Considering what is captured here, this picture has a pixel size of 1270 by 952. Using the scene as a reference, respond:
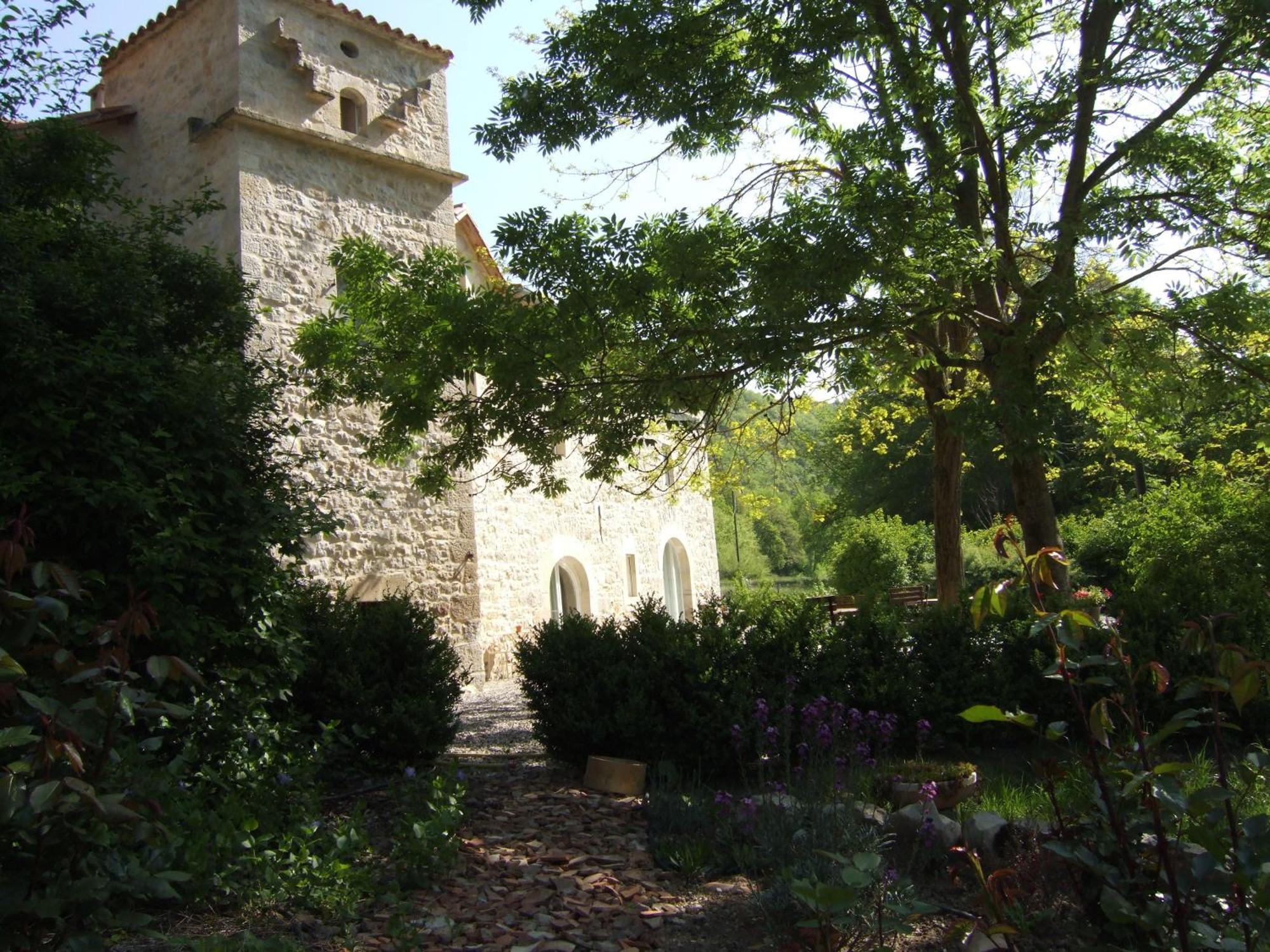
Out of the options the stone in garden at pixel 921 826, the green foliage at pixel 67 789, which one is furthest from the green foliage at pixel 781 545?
the green foliage at pixel 67 789

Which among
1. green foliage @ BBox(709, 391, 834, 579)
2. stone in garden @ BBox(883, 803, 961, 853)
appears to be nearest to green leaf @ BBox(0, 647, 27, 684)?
stone in garden @ BBox(883, 803, 961, 853)

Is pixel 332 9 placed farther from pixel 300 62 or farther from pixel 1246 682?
pixel 1246 682

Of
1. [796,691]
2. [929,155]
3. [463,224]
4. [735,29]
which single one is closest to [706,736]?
[796,691]

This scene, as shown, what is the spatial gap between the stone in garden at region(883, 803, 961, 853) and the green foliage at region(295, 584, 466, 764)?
307 centimetres

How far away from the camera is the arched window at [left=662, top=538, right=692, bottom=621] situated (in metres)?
19.1

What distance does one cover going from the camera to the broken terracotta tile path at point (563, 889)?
3.77 meters

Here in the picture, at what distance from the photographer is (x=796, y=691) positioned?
6418 mm

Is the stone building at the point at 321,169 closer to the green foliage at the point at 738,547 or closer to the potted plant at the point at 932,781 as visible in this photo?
the potted plant at the point at 932,781

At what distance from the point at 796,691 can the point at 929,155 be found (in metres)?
3.69

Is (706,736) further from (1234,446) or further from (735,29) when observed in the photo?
(1234,446)

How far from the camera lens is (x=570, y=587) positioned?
16031 millimetres

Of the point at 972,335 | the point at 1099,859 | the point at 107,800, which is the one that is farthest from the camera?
the point at 972,335

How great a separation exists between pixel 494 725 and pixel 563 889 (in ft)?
16.0

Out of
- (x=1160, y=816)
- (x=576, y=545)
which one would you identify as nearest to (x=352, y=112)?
(x=576, y=545)
